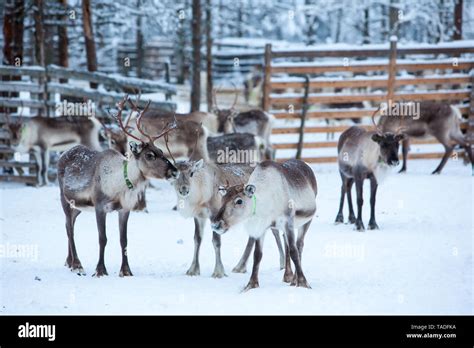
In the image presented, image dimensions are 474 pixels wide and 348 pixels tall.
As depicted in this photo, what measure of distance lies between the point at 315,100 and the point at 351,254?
7.64 meters

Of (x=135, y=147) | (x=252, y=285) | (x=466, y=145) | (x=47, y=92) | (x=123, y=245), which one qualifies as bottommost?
(x=252, y=285)

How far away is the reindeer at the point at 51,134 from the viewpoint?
14242 millimetres

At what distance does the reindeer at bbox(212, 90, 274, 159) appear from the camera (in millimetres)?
14672

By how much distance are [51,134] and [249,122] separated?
145 inches

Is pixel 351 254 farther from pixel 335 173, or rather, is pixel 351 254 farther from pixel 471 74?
pixel 471 74

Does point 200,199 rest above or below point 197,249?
above

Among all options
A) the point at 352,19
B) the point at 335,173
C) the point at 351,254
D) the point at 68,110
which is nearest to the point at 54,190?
the point at 68,110

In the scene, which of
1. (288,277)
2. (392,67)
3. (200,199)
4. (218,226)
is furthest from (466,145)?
(218,226)

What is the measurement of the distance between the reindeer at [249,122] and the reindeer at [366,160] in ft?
13.6

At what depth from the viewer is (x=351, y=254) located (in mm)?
8656

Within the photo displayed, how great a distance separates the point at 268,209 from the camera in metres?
7.16

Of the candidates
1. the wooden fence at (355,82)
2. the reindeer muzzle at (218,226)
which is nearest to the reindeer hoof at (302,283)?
the reindeer muzzle at (218,226)

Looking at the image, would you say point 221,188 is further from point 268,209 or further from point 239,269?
point 239,269

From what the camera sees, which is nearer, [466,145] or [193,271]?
[193,271]
